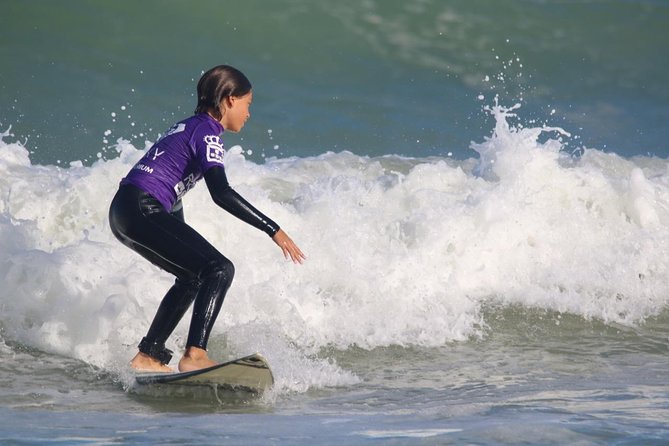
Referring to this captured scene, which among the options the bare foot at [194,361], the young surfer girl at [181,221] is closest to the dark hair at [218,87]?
the young surfer girl at [181,221]

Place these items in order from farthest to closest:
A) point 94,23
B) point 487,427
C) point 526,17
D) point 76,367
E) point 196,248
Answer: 1. point 526,17
2. point 94,23
3. point 76,367
4. point 196,248
5. point 487,427

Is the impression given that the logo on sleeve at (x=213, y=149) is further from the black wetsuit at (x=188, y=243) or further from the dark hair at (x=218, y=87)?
the dark hair at (x=218, y=87)

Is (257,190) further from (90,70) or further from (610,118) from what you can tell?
(610,118)

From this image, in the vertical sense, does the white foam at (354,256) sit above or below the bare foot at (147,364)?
above

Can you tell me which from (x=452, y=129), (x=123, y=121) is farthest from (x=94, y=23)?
(x=452, y=129)

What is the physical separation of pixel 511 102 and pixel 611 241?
6.56m

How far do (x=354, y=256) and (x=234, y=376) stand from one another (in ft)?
9.16

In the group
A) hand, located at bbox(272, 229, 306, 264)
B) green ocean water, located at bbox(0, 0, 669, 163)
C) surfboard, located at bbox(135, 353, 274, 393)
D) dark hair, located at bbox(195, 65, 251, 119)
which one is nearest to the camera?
hand, located at bbox(272, 229, 306, 264)

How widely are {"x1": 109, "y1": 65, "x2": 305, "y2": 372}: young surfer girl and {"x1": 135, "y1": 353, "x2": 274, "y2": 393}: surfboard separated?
62 mm

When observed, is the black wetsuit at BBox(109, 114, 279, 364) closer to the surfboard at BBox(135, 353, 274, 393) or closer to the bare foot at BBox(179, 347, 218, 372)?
the bare foot at BBox(179, 347, 218, 372)

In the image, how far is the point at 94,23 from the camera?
14.7m

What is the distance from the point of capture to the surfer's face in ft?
17.0

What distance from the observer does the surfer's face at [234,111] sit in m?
5.18

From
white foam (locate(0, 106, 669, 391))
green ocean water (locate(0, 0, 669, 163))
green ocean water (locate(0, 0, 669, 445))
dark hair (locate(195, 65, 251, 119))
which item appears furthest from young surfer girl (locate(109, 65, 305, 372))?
green ocean water (locate(0, 0, 669, 163))
